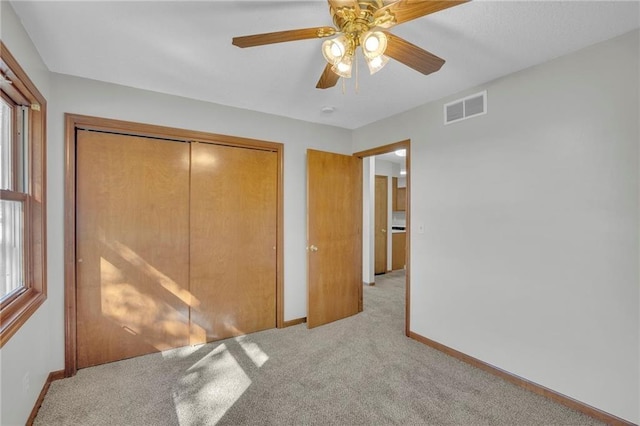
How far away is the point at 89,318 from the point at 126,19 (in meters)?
2.30

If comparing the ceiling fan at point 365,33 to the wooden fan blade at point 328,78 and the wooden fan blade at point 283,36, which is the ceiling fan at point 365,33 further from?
the wooden fan blade at point 328,78

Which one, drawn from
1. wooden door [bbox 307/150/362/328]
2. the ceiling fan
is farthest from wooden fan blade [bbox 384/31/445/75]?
wooden door [bbox 307/150/362/328]

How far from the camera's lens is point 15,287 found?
1846 mm

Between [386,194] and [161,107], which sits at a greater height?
[161,107]

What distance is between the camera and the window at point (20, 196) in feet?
5.34

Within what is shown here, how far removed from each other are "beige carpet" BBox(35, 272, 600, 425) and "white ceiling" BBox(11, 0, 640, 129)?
2.43m

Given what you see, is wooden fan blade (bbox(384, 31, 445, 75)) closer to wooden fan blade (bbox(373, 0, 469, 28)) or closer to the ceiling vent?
wooden fan blade (bbox(373, 0, 469, 28))

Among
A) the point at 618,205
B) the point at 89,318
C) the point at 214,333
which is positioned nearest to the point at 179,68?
the point at 89,318

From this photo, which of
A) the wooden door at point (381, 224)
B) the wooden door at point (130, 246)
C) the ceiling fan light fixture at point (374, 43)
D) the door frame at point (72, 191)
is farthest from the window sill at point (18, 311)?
the wooden door at point (381, 224)

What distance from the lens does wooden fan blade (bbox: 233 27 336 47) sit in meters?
1.36

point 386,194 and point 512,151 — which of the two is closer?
point 512,151

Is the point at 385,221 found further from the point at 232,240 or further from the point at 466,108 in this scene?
the point at 232,240

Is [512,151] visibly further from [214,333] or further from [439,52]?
[214,333]

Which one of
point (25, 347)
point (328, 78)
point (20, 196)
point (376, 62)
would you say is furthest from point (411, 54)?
point (25, 347)
